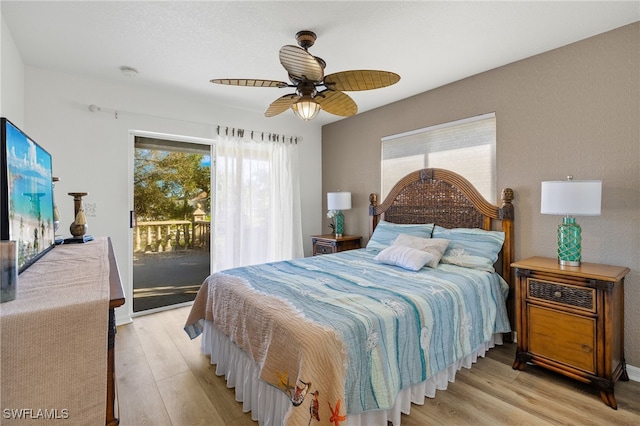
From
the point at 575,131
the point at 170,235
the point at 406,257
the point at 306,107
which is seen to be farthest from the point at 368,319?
the point at 170,235

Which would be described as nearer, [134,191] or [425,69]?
[425,69]

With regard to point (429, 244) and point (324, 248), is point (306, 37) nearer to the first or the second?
point (429, 244)

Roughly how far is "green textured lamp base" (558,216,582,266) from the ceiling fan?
169 cm

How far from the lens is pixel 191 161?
155 inches

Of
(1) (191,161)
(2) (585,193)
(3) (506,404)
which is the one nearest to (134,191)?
(1) (191,161)

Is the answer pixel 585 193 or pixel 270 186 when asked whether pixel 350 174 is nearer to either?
pixel 270 186

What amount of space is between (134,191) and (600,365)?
449 cm

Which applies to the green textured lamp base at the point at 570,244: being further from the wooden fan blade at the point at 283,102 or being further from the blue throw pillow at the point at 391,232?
the wooden fan blade at the point at 283,102

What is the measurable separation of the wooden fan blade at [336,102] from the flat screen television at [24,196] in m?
1.67

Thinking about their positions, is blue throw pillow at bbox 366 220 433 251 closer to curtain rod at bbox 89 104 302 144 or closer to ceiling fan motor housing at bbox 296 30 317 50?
curtain rod at bbox 89 104 302 144

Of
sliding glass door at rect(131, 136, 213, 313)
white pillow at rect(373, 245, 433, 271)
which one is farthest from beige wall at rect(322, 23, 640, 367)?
sliding glass door at rect(131, 136, 213, 313)

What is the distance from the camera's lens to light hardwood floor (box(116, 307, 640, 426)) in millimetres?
1831

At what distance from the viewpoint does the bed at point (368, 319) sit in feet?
4.83

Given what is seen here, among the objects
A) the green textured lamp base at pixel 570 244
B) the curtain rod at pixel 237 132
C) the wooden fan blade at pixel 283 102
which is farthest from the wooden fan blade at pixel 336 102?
the curtain rod at pixel 237 132
